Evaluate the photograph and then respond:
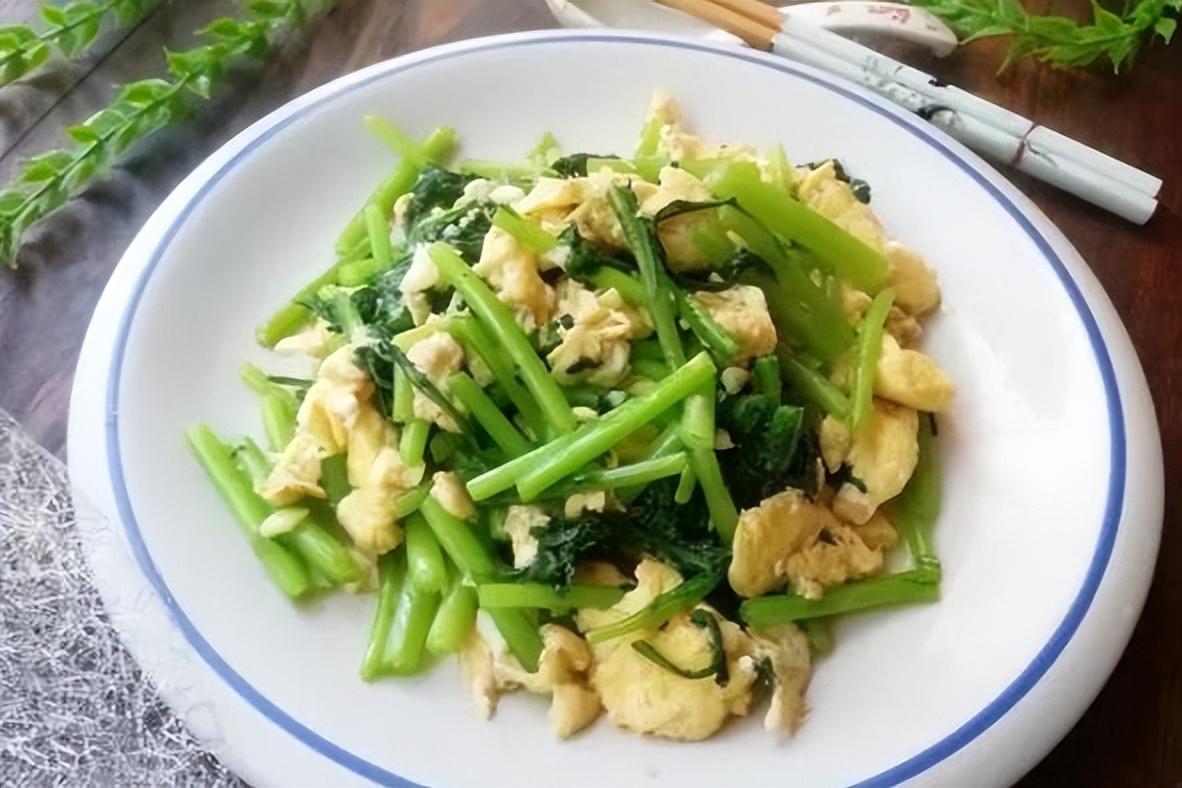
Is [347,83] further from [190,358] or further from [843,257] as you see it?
[843,257]

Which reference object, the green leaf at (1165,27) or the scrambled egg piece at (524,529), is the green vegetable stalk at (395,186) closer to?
the scrambled egg piece at (524,529)

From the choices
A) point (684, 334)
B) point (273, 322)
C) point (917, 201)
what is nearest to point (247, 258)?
point (273, 322)

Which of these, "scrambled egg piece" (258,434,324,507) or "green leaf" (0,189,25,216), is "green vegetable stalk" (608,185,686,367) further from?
"green leaf" (0,189,25,216)

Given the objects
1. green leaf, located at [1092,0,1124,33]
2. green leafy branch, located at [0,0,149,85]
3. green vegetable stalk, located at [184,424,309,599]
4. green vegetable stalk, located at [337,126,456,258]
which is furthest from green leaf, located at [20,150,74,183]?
green leaf, located at [1092,0,1124,33]

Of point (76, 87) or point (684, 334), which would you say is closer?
point (684, 334)

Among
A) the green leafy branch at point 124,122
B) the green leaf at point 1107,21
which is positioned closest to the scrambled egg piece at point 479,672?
the green leafy branch at point 124,122

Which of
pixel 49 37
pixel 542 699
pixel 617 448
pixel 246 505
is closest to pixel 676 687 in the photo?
pixel 542 699
